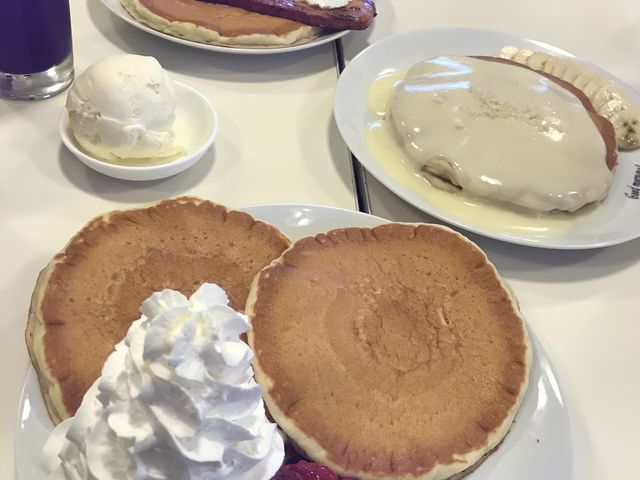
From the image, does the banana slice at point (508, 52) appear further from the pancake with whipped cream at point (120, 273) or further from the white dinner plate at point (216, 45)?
the pancake with whipped cream at point (120, 273)

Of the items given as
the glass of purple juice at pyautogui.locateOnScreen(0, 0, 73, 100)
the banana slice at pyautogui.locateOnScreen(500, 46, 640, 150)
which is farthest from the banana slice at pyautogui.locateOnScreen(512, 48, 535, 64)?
the glass of purple juice at pyautogui.locateOnScreen(0, 0, 73, 100)

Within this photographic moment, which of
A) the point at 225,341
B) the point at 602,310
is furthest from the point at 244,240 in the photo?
the point at 602,310

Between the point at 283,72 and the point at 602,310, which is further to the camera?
the point at 283,72

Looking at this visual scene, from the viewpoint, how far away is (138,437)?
625mm

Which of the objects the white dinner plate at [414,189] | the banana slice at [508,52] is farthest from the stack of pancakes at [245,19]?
the banana slice at [508,52]

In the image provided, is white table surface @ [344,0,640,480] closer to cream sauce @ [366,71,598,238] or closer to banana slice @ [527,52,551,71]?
cream sauce @ [366,71,598,238]

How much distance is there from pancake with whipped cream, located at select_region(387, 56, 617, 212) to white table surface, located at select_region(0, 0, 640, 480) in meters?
0.10

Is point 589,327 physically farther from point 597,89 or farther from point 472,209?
point 597,89

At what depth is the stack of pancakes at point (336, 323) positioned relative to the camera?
2.76 feet

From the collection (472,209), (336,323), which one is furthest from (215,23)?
(336,323)

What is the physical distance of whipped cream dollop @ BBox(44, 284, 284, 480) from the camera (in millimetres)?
617

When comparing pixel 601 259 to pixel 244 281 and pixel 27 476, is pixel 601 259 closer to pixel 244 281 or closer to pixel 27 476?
pixel 244 281

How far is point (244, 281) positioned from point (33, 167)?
488 mm

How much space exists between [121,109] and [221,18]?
0.47 meters
